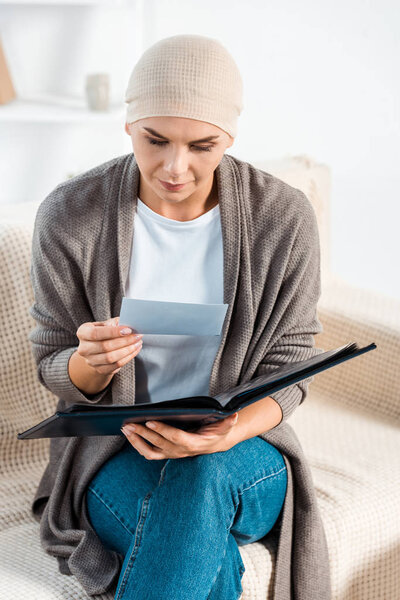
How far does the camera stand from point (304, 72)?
9.11 feet

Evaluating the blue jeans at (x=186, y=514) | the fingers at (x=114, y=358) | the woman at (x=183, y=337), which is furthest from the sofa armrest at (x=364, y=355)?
the fingers at (x=114, y=358)

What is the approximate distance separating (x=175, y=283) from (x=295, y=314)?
206mm

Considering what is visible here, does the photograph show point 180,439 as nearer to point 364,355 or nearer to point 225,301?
point 225,301

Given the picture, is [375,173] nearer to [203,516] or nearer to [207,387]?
[207,387]

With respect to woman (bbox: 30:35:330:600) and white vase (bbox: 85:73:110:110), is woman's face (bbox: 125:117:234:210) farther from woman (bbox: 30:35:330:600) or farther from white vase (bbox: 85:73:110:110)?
white vase (bbox: 85:73:110:110)

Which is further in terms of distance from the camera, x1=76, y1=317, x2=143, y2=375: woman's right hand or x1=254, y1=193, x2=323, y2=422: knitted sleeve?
x1=254, y1=193, x2=323, y2=422: knitted sleeve

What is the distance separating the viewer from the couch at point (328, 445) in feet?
4.19

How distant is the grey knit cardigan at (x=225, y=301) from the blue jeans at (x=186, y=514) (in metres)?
0.03

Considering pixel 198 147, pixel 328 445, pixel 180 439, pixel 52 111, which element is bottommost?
pixel 328 445

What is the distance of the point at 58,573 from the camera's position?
1.24 metres

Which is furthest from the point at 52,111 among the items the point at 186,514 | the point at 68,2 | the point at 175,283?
the point at 186,514

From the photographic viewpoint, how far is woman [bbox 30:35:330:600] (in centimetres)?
122

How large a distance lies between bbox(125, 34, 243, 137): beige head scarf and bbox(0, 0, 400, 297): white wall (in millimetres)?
1638

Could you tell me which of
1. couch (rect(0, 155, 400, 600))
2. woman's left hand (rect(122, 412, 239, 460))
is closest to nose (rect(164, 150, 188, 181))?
woman's left hand (rect(122, 412, 239, 460))
